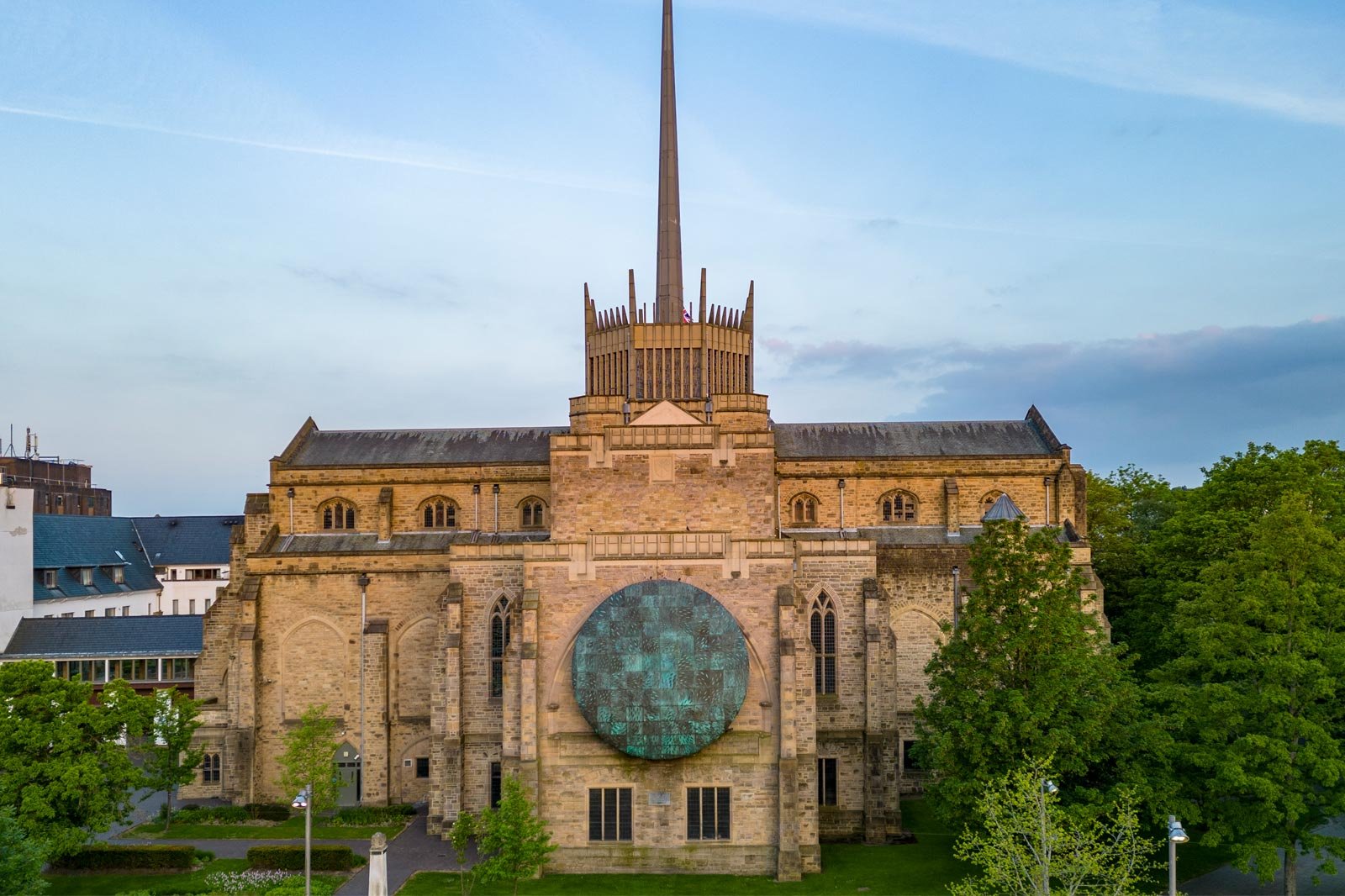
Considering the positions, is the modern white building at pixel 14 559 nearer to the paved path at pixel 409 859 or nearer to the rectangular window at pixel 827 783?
the paved path at pixel 409 859

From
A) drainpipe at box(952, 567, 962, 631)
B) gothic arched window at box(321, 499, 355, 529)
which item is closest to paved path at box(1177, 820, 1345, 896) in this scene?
drainpipe at box(952, 567, 962, 631)

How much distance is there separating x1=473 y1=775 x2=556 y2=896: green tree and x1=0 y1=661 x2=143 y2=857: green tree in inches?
515

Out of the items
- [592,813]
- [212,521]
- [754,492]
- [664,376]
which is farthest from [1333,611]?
[212,521]

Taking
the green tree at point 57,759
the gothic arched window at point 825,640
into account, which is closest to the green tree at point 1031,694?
the gothic arched window at point 825,640

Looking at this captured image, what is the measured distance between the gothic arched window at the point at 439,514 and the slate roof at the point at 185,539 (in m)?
→ 36.2

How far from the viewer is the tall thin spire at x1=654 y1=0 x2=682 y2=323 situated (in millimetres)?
58406

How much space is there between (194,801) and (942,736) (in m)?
33.8

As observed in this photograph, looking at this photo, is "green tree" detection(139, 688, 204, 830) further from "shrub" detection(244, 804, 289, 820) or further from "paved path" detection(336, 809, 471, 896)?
"paved path" detection(336, 809, 471, 896)

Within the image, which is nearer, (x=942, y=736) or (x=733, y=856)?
(x=942, y=736)

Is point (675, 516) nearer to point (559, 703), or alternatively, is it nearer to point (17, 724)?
point (559, 703)

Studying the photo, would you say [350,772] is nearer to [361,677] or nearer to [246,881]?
[361,677]

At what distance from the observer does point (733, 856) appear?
3784cm

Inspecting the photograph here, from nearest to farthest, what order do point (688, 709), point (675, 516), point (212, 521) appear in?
point (688, 709), point (675, 516), point (212, 521)

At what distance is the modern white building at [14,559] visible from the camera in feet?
200
